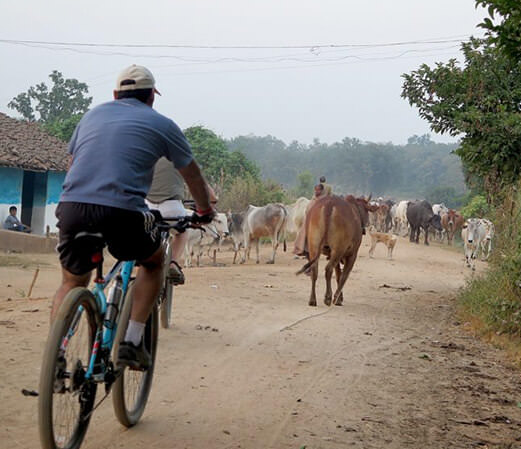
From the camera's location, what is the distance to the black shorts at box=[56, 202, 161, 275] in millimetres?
3766

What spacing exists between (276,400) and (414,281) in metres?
12.3

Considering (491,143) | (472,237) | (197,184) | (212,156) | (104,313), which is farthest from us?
(212,156)

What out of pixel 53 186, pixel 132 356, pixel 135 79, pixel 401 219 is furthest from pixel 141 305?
pixel 401 219

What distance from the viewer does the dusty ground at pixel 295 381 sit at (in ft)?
15.2

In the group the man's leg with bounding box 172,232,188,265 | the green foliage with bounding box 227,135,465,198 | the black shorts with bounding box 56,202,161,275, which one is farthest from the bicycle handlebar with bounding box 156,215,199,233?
the green foliage with bounding box 227,135,465,198

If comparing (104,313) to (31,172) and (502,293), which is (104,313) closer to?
(502,293)

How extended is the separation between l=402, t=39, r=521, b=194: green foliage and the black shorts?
7.77 m

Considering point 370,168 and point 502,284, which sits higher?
point 370,168

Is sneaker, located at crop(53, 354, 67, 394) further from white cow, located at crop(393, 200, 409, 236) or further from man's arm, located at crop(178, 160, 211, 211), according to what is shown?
white cow, located at crop(393, 200, 409, 236)

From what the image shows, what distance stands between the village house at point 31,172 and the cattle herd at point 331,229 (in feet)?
19.8

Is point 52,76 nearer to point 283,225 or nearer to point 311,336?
point 283,225

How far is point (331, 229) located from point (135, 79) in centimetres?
761

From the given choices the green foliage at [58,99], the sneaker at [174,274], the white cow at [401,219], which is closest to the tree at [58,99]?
the green foliage at [58,99]

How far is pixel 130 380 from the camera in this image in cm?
465
